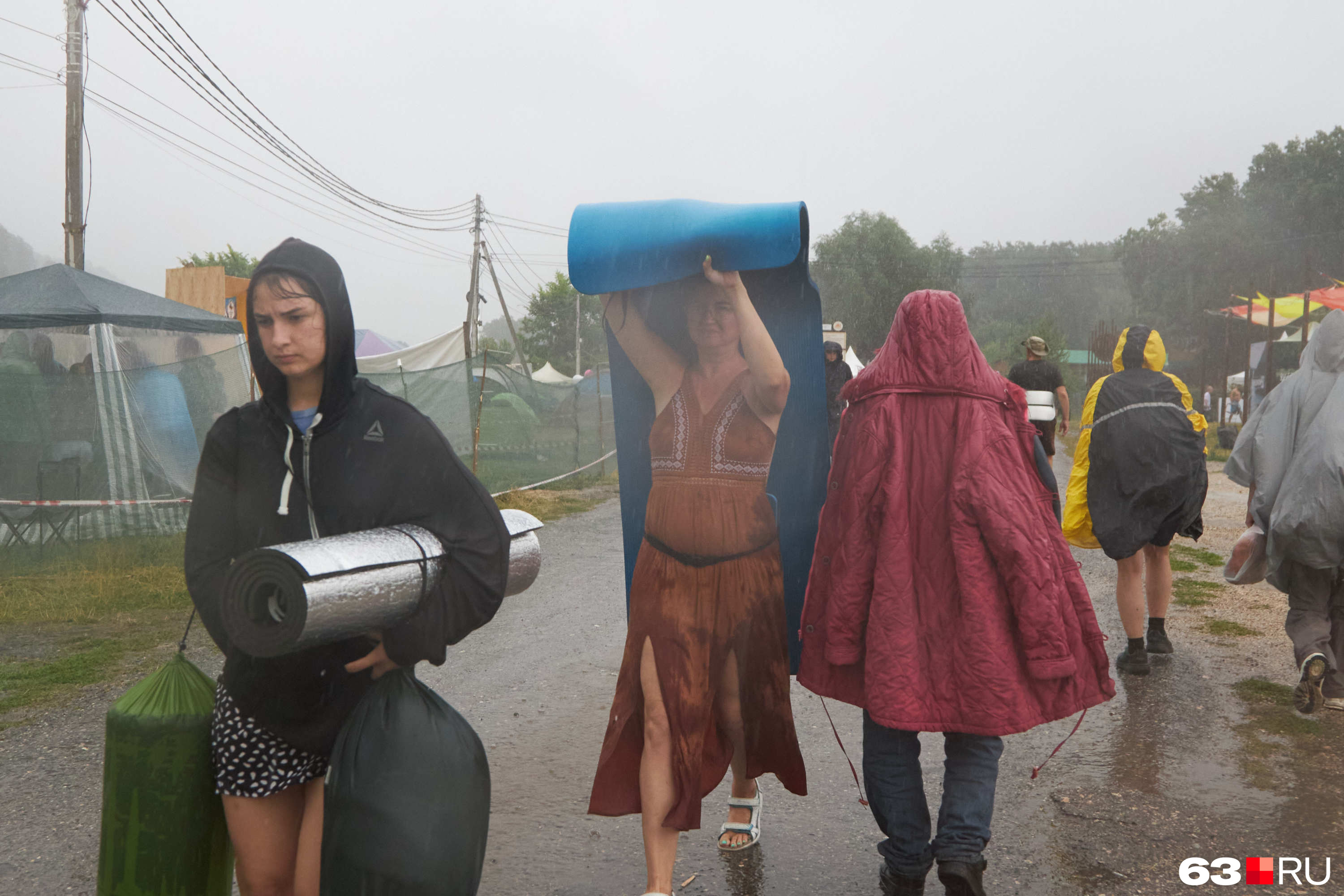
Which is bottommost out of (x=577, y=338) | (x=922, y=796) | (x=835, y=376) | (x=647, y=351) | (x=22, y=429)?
(x=922, y=796)

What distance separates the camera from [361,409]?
2059mm

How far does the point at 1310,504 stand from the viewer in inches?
183

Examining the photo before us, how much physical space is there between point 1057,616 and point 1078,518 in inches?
129

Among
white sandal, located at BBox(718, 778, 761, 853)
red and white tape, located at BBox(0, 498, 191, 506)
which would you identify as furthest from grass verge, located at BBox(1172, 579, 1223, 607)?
red and white tape, located at BBox(0, 498, 191, 506)

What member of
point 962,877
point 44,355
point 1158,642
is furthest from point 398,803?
point 44,355

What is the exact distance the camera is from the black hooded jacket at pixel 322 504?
2004mm

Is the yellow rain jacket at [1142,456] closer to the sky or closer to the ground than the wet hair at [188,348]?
closer to the ground

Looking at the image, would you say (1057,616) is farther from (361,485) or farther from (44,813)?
(44,813)

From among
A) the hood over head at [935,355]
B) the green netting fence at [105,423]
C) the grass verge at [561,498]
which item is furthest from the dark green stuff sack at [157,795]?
the grass verge at [561,498]

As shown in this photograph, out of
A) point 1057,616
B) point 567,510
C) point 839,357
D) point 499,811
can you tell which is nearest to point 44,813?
point 499,811

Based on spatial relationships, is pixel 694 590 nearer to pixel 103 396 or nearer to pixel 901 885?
pixel 901 885

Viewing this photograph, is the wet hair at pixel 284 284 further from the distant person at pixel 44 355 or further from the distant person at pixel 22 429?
the distant person at pixel 44 355

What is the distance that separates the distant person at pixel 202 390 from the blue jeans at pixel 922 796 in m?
7.97

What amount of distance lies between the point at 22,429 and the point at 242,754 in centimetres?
763
